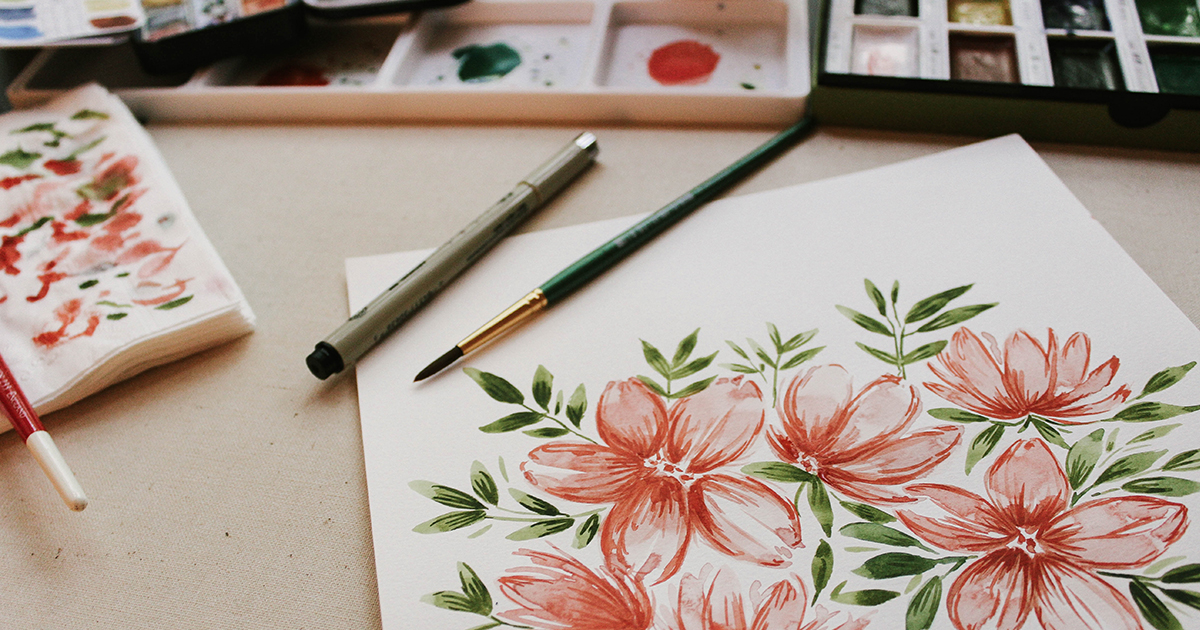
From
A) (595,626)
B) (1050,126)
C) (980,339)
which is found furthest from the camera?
(1050,126)

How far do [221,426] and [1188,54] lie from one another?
0.79 metres

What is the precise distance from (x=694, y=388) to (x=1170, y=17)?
21.6 inches

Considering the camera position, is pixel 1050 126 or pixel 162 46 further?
pixel 162 46

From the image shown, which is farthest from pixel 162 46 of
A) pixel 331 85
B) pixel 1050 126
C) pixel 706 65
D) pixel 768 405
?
pixel 1050 126

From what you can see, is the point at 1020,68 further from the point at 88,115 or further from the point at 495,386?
the point at 88,115

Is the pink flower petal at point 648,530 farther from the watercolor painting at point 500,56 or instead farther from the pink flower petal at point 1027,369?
the watercolor painting at point 500,56

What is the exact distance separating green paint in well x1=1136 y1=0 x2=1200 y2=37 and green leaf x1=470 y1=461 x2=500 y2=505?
0.65m

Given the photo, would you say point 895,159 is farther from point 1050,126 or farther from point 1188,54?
point 1188,54

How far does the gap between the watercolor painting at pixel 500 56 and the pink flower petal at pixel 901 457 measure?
44cm

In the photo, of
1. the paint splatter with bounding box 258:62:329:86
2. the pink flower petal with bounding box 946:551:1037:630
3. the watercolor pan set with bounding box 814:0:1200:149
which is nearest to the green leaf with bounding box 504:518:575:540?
the pink flower petal with bounding box 946:551:1037:630

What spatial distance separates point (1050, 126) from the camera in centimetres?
64

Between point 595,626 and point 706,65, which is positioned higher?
point 706,65

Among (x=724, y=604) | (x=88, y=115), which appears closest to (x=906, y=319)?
(x=724, y=604)

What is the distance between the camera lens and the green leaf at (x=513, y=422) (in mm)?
507
